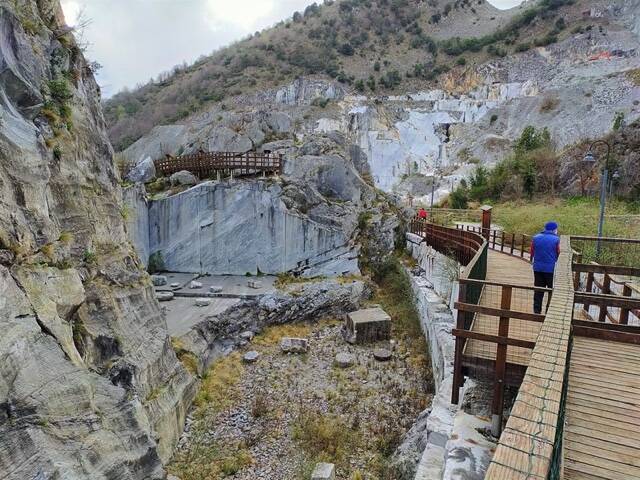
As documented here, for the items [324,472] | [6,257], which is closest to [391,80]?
[324,472]

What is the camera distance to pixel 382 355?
12539 mm

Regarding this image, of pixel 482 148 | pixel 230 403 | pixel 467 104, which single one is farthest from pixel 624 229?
pixel 467 104

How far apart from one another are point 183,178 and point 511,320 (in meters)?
18.5

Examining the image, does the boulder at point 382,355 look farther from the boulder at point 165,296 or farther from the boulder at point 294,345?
the boulder at point 165,296

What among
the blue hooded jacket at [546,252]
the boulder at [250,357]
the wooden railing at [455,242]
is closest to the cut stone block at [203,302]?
the boulder at [250,357]

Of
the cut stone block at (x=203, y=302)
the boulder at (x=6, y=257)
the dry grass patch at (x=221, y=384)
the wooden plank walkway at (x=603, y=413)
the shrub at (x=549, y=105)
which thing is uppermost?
the shrub at (x=549, y=105)

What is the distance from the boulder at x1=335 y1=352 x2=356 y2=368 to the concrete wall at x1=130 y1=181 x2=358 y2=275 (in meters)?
6.68

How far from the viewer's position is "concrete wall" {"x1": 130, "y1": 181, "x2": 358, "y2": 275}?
19.1 m

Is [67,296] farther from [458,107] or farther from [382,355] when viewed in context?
[458,107]

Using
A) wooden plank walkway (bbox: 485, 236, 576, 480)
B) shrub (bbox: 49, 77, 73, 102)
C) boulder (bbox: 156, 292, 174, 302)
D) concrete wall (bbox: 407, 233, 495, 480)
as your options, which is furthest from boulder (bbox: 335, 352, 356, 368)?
shrub (bbox: 49, 77, 73, 102)

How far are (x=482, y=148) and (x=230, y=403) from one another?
40.7 m

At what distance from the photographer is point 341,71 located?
67.5 metres

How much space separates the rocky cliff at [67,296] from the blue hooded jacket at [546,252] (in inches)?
307

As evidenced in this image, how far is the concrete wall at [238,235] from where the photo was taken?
19.1 m
